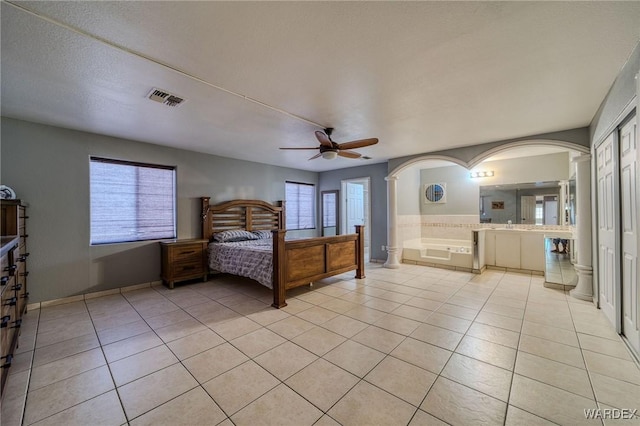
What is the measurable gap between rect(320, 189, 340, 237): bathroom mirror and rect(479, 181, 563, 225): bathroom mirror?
3.70m

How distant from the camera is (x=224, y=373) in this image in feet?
6.56

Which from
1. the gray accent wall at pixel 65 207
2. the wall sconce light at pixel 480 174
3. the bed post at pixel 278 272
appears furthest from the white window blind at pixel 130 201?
the wall sconce light at pixel 480 174

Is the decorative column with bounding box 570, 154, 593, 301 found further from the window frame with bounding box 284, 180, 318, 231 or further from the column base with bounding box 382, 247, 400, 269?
the window frame with bounding box 284, 180, 318, 231

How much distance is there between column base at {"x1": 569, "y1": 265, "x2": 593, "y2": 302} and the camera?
3537 millimetres

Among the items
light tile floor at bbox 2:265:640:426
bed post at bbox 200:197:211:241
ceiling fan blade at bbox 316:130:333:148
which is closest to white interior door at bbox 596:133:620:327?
light tile floor at bbox 2:265:640:426

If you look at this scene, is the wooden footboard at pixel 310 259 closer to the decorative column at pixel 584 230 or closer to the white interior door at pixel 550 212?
the decorative column at pixel 584 230

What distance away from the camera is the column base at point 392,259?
570 centimetres

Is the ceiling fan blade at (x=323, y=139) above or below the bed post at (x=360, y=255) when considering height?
above

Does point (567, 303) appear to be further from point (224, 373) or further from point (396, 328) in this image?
point (224, 373)

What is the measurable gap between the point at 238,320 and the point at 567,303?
4.35 m

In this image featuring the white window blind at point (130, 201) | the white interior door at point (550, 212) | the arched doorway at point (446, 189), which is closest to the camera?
the white window blind at point (130, 201)

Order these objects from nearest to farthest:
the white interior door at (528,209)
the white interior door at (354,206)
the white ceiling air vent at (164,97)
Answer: the white ceiling air vent at (164,97)
the white interior door at (528,209)
the white interior door at (354,206)

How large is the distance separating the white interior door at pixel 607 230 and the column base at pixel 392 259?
311cm

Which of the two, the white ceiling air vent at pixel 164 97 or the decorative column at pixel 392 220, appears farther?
the decorative column at pixel 392 220
